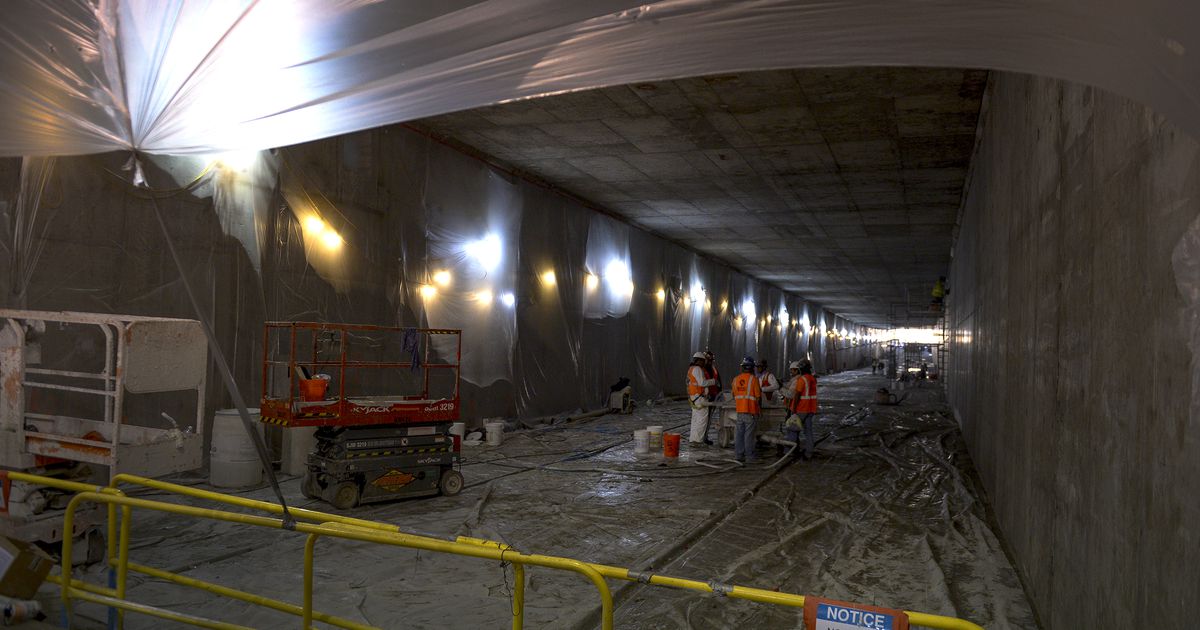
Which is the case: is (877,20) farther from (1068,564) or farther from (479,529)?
(479,529)

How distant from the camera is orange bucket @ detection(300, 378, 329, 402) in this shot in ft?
27.4

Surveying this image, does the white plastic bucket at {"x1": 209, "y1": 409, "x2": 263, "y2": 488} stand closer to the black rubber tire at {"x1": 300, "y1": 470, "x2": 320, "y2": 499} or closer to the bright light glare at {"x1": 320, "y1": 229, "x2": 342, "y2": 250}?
the black rubber tire at {"x1": 300, "y1": 470, "x2": 320, "y2": 499}

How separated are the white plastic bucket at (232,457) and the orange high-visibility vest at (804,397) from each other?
27.2 ft

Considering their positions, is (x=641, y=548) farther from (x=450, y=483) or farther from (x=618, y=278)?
(x=618, y=278)

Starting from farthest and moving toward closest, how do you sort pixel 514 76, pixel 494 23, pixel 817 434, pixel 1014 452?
1. pixel 817 434
2. pixel 1014 452
3. pixel 514 76
4. pixel 494 23

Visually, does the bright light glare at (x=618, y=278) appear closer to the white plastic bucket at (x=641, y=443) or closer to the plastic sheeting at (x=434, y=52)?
the white plastic bucket at (x=641, y=443)

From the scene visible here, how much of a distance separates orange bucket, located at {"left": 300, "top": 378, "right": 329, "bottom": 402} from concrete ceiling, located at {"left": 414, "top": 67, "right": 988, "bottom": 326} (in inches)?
220

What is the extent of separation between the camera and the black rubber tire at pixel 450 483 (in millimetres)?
9031

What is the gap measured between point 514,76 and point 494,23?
41 centimetres

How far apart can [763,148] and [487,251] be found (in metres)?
5.79

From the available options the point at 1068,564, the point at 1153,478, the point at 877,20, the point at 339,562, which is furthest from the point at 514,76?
the point at 339,562

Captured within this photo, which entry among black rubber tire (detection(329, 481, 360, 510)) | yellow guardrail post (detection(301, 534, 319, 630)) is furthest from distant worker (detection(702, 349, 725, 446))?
yellow guardrail post (detection(301, 534, 319, 630))

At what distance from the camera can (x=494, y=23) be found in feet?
10.4

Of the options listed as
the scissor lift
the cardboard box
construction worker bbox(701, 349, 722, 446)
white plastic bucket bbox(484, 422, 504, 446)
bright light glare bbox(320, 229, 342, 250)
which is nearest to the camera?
the cardboard box
